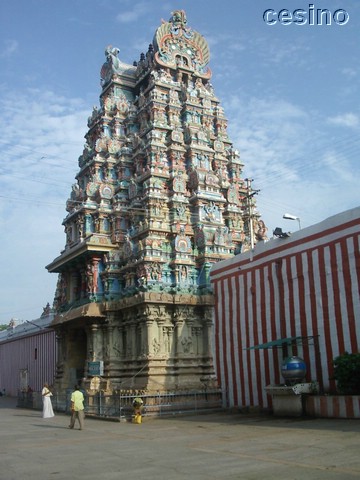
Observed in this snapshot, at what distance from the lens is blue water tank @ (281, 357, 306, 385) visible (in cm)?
2045

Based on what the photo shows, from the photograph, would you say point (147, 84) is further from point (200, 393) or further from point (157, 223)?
point (200, 393)

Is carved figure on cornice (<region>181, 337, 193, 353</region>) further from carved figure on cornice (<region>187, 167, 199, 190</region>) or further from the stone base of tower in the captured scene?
carved figure on cornice (<region>187, 167, 199, 190</region>)

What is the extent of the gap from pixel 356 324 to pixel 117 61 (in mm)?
26637

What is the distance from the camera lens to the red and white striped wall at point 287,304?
2083cm

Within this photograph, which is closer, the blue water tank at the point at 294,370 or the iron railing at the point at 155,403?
the blue water tank at the point at 294,370

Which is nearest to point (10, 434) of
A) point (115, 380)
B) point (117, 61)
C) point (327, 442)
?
point (115, 380)

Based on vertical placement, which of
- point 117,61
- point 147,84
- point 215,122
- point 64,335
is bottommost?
point 64,335

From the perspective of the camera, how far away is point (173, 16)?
36969 millimetres

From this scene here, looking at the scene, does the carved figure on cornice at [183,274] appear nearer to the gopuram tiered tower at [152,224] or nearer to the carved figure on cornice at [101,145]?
the gopuram tiered tower at [152,224]

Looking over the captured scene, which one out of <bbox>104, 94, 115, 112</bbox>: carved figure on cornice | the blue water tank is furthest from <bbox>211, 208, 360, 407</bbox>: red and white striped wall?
<bbox>104, 94, 115, 112</bbox>: carved figure on cornice

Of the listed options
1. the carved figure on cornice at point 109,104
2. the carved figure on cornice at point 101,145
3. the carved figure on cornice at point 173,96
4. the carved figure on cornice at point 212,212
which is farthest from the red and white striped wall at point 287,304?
the carved figure on cornice at point 109,104

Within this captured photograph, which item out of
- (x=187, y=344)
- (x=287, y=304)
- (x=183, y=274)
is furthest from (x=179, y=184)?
(x=287, y=304)

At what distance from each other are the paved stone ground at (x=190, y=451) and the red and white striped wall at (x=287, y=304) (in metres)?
3.65

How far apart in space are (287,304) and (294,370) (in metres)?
3.94
